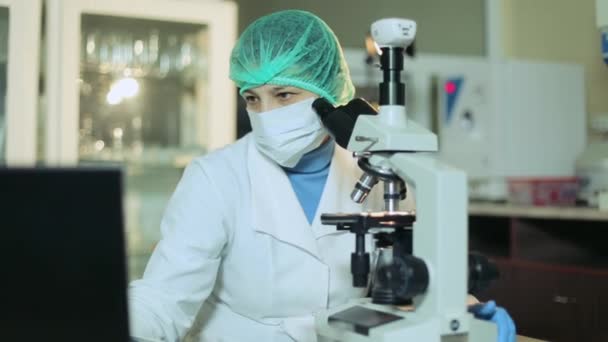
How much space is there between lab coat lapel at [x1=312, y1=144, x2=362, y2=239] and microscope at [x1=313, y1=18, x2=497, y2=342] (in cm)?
34

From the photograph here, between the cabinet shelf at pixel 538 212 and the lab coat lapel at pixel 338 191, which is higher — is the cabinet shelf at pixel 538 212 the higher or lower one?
the lower one

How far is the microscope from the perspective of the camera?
830 mm

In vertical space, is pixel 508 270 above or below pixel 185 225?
below

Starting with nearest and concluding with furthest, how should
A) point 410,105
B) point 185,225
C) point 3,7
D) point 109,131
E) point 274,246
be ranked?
point 185,225 < point 274,246 < point 3,7 < point 109,131 < point 410,105

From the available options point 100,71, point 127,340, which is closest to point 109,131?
point 100,71

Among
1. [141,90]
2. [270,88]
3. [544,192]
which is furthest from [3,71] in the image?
[544,192]

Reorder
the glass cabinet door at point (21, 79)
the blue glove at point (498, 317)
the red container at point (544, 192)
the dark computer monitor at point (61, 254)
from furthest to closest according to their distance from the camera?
the red container at point (544, 192)
the glass cabinet door at point (21, 79)
the blue glove at point (498, 317)
the dark computer monitor at point (61, 254)

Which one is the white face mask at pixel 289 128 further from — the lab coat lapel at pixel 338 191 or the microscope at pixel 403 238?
the microscope at pixel 403 238

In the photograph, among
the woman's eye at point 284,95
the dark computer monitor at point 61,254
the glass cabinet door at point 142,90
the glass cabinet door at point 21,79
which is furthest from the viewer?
the glass cabinet door at point 142,90

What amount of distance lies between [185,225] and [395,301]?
43 cm

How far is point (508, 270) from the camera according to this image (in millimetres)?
2523

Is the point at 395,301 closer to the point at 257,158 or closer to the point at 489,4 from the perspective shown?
the point at 257,158

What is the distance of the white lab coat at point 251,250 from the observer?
1.19 meters

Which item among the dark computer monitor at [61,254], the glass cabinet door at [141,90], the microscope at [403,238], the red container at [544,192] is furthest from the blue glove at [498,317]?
the red container at [544,192]
